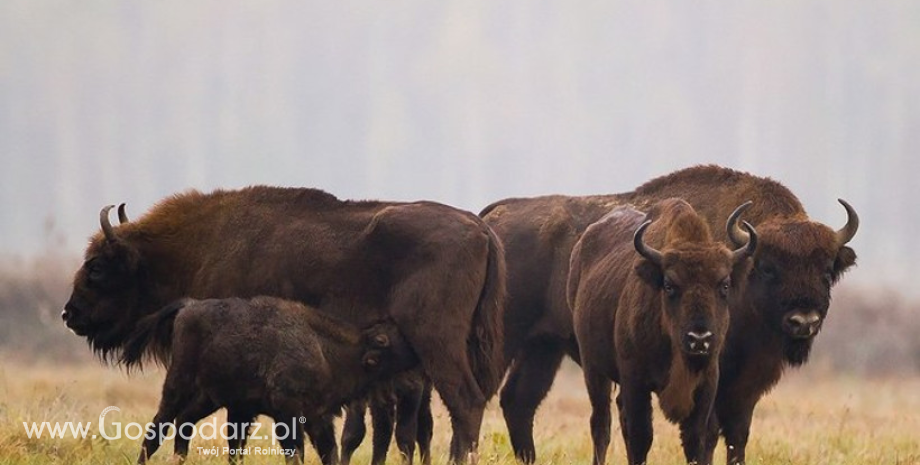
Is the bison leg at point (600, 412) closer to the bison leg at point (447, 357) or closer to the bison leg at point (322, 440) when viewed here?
the bison leg at point (447, 357)

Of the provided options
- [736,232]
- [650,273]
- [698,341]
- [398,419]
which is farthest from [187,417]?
[736,232]

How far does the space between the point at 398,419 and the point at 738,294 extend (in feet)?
9.14

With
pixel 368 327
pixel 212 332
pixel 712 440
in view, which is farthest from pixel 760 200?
pixel 212 332

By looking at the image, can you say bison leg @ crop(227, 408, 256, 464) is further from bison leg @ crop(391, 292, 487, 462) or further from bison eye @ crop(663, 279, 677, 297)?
bison eye @ crop(663, 279, 677, 297)

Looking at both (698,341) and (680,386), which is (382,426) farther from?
(698,341)

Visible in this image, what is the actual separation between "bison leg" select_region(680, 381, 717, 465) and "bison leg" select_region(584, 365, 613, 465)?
146 cm

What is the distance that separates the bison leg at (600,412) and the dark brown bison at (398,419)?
1.30 m

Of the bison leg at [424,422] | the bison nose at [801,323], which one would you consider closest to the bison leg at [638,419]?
the bison nose at [801,323]

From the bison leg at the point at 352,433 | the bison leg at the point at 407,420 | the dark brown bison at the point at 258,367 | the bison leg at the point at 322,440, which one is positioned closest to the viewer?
the dark brown bison at the point at 258,367

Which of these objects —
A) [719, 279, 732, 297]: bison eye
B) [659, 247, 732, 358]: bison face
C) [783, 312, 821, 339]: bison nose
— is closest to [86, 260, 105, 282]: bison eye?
[659, 247, 732, 358]: bison face

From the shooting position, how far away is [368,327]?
41.4 feet

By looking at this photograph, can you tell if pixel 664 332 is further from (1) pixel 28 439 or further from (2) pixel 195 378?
(1) pixel 28 439

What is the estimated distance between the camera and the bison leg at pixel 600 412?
13664 mm

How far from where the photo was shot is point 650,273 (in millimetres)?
12086
